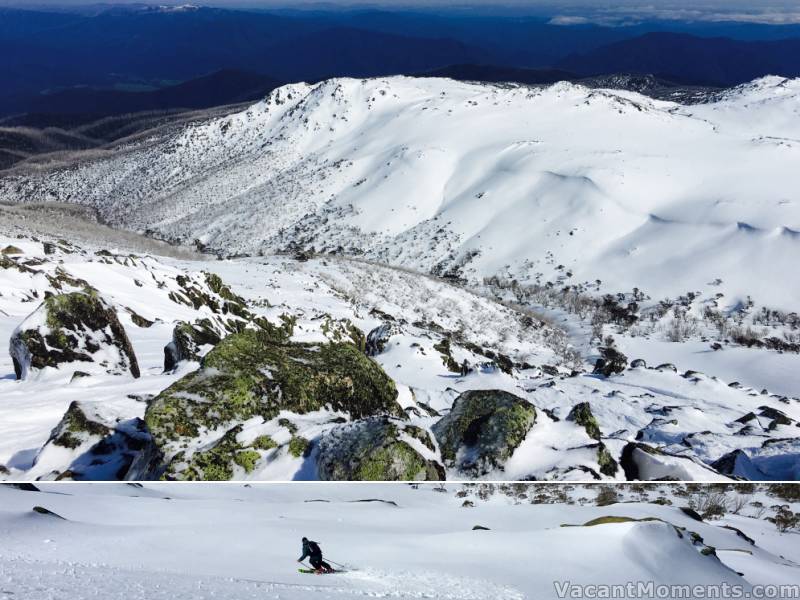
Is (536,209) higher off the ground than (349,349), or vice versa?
(349,349)

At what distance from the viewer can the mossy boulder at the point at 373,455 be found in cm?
756

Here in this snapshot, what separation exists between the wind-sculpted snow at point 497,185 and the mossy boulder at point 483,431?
7525cm

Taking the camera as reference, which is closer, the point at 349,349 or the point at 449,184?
the point at 349,349

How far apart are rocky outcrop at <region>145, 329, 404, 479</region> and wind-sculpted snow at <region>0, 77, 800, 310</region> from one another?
75862mm

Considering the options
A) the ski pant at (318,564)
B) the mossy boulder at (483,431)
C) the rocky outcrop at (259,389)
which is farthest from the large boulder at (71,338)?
the ski pant at (318,564)

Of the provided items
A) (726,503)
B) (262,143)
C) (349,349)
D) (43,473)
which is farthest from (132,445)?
(262,143)

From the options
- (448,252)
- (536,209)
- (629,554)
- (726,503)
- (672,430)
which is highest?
(629,554)

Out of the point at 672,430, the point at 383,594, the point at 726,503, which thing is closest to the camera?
the point at 383,594

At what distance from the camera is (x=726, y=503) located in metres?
9.55

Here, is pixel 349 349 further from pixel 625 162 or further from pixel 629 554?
pixel 625 162

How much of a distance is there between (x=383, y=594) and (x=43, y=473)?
5487 mm

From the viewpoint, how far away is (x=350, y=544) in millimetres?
7750

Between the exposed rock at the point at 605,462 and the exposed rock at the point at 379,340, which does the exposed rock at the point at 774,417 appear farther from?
the exposed rock at the point at 379,340

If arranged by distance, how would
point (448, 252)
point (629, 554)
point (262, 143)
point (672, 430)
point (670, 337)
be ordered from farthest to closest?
Result: point (262, 143) < point (448, 252) < point (670, 337) < point (672, 430) < point (629, 554)
